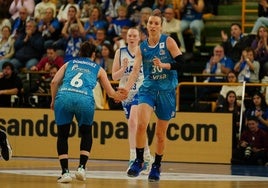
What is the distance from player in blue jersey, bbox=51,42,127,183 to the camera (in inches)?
510

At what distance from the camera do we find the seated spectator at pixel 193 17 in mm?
21859

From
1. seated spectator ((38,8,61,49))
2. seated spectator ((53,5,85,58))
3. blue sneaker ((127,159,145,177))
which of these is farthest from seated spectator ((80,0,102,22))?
blue sneaker ((127,159,145,177))

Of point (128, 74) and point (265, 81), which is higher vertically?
point (128, 74)

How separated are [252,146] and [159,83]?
528 cm

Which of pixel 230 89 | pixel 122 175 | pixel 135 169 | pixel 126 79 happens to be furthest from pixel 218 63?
pixel 135 169

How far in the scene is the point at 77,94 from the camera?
42.7ft

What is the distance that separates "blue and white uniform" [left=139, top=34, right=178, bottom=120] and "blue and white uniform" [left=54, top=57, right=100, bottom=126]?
798mm

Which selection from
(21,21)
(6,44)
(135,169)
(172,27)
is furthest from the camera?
(21,21)

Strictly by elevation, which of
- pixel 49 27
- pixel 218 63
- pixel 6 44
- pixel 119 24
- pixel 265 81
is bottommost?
pixel 265 81

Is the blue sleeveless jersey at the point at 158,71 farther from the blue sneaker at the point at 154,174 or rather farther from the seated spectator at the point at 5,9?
the seated spectator at the point at 5,9

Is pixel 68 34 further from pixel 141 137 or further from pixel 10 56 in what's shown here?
pixel 141 137

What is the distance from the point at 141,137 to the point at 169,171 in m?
2.51

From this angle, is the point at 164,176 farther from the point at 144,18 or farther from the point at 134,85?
the point at 144,18

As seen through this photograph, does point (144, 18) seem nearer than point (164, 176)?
No
